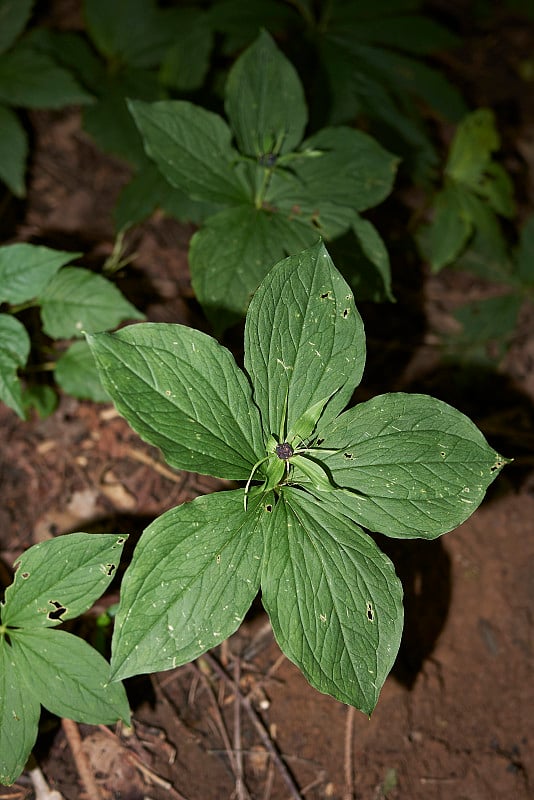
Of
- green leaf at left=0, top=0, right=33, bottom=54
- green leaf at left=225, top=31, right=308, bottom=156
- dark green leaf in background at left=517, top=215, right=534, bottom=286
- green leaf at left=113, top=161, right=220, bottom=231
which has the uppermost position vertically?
green leaf at left=0, top=0, right=33, bottom=54

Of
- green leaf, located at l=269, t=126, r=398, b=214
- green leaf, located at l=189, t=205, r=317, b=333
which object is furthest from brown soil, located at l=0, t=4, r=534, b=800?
green leaf, located at l=269, t=126, r=398, b=214

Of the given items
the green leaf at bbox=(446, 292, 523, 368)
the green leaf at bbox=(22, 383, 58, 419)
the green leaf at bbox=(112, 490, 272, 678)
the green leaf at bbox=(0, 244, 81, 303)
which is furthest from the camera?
the green leaf at bbox=(446, 292, 523, 368)

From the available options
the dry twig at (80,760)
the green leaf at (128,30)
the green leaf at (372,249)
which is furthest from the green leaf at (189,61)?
the dry twig at (80,760)

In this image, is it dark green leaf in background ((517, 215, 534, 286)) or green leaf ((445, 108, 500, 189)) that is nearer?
green leaf ((445, 108, 500, 189))

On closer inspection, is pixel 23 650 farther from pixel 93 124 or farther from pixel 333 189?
pixel 93 124

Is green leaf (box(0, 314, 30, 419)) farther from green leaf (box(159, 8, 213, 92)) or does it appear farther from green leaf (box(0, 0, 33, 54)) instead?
green leaf (box(0, 0, 33, 54))

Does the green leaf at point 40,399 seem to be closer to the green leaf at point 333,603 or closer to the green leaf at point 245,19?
the green leaf at point 333,603
